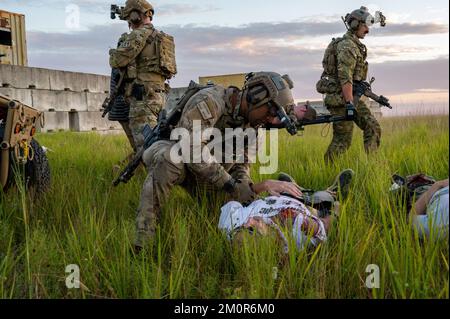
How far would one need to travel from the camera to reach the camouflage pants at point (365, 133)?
5383 mm

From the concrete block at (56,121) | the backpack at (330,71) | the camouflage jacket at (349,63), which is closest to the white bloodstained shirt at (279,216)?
the camouflage jacket at (349,63)

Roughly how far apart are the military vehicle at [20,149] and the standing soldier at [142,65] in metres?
1.59

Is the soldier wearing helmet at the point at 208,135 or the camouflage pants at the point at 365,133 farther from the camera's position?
the camouflage pants at the point at 365,133

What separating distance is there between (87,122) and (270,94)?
33.3ft

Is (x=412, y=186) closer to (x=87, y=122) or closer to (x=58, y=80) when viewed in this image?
(x=58, y=80)

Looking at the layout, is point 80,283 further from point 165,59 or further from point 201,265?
point 165,59

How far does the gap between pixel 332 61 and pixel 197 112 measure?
328 centimetres

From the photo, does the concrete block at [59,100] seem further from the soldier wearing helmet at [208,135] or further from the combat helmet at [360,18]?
the soldier wearing helmet at [208,135]

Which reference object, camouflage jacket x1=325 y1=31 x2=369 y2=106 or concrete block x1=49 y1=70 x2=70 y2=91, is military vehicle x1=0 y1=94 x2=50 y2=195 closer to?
camouflage jacket x1=325 y1=31 x2=369 y2=106

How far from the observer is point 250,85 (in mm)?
2947

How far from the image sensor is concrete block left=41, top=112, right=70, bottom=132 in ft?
36.1

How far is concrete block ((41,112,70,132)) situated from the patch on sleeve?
8.94 m

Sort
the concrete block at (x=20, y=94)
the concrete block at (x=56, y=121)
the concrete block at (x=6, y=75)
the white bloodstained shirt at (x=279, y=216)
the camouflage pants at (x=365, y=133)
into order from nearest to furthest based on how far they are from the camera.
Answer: the white bloodstained shirt at (x=279, y=216) < the camouflage pants at (x=365, y=133) < the concrete block at (x=6, y=75) < the concrete block at (x=20, y=94) < the concrete block at (x=56, y=121)
